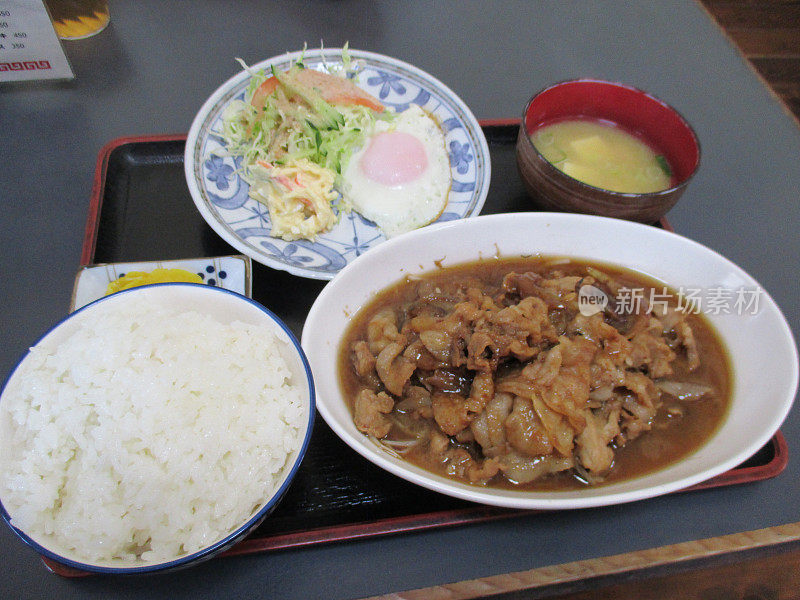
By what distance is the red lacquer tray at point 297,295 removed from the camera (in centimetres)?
177

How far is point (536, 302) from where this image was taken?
6.49 ft

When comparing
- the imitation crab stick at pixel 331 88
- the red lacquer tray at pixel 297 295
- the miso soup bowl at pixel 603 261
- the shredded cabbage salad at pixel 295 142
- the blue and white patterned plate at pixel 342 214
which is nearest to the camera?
the miso soup bowl at pixel 603 261

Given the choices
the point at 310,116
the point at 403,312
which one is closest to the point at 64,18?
the point at 310,116

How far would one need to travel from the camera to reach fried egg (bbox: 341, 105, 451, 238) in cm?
273

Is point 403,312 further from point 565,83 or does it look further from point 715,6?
point 715,6

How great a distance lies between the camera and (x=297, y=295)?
7.96 feet

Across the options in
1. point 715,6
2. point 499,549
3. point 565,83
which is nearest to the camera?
point 499,549

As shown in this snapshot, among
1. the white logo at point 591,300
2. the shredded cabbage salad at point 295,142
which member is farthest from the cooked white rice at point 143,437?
the white logo at point 591,300

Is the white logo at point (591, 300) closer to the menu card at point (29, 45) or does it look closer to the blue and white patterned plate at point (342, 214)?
the blue and white patterned plate at point (342, 214)

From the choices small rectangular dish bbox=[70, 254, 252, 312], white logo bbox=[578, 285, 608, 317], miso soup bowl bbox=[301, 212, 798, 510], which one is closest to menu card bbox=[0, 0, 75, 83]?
small rectangular dish bbox=[70, 254, 252, 312]

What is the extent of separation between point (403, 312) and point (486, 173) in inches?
43.0

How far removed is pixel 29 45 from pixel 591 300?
11.1 feet

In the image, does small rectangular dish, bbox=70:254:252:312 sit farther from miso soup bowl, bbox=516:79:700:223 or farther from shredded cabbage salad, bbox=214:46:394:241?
miso soup bowl, bbox=516:79:700:223

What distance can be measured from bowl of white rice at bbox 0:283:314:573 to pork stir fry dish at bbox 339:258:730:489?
36cm
